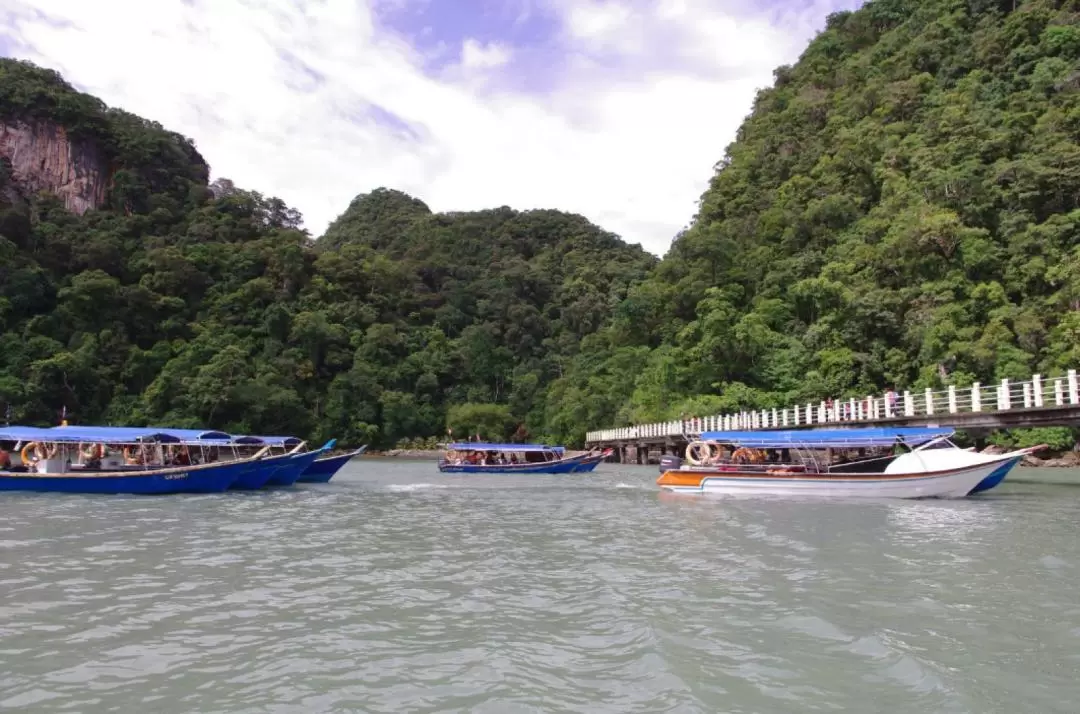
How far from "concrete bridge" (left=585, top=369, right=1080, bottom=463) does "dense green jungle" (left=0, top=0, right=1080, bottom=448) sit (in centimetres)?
202

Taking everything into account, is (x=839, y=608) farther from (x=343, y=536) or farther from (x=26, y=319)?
(x=26, y=319)

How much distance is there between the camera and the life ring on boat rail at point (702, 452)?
24297mm

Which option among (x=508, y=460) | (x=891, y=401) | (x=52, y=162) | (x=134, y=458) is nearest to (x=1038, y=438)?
(x=891, y=401)

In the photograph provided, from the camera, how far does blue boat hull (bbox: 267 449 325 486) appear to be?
2581 centimetres

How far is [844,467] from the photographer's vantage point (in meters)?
22.3

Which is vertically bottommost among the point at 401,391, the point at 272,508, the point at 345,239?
the point at 272,508

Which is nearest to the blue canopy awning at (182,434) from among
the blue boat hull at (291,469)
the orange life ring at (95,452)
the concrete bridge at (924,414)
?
the orange life ring at (95,452)

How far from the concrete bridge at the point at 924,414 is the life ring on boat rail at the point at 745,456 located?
6.14 meters

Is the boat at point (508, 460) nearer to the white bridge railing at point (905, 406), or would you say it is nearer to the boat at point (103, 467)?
the white bridge railing at point (905, 406)

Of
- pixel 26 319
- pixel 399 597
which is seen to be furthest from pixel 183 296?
pixel 399 597

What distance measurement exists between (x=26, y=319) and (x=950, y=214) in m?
66.6

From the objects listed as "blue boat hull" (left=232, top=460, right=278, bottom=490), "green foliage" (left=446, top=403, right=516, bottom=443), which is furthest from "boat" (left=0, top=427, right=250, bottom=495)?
"green foliage" (left=446, top=403, right=516, bottom=443)

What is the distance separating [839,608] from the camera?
7.88 metres

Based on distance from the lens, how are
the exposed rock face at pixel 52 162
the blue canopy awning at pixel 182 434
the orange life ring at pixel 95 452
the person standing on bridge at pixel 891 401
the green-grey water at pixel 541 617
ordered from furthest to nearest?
the exposed rock face at pixel 52 162 → the person standing on bridge at pixel 891 401 → the blue canopy awning at pixel 182 434 → the orange life ring at pixel 95 452 → the green-grey water at pixel 541 617
